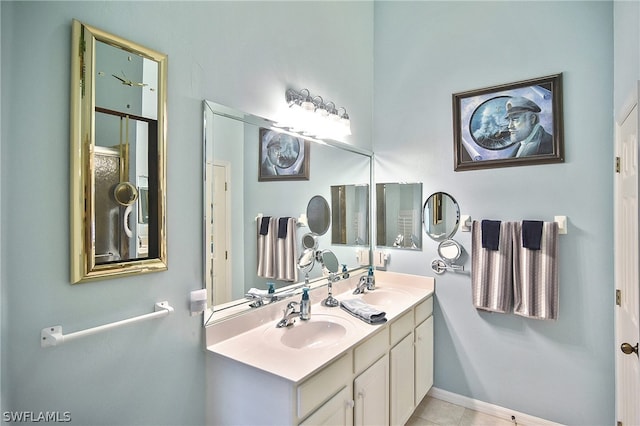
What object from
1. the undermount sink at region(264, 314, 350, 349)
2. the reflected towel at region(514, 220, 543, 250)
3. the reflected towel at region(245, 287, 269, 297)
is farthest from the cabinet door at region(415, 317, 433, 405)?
the reflected towel at region(245, 287, 269, 297)

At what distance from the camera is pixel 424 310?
2.29 meters

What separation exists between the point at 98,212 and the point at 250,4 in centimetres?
128

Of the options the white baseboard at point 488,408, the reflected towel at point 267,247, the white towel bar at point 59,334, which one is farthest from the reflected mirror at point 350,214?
the white towel bar at point 59,334

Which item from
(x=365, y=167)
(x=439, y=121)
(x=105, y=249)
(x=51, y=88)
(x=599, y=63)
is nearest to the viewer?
(x=51, y=88)

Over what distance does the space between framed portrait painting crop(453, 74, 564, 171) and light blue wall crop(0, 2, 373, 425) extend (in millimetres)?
1414

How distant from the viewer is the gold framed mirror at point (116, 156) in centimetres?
103

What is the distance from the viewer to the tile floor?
2.14m

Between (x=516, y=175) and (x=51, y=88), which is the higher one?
(x=51, y=88)

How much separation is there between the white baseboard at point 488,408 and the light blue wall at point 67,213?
186 centimetres

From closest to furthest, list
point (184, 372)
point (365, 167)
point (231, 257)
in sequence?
point (184, 372) → point (231, 257) → point (365, 167)

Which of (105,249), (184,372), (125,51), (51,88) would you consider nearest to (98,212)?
(105,249)

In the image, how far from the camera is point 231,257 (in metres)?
1.56

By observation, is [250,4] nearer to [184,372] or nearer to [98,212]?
[98,212]

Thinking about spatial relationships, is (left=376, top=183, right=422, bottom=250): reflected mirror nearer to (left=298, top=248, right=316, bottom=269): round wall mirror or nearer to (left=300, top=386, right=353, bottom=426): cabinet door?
(left=298, top=248, right=316, bottom=269): round wall mirror
